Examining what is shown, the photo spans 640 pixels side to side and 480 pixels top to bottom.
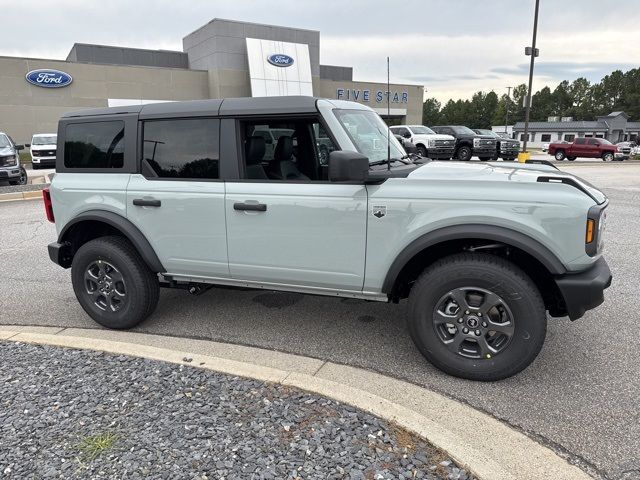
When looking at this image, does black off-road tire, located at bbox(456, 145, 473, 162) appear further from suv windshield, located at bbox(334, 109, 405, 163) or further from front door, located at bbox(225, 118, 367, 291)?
front door, located at bbox(225, 118, 367, 291)

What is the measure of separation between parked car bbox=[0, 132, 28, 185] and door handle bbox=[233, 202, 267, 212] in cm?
1379

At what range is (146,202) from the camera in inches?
151

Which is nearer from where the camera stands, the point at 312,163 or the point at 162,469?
the point at 162,469

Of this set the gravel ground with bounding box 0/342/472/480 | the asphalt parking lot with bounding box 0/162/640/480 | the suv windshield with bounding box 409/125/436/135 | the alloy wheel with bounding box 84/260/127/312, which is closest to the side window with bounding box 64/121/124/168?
the alloy wheel with bounding box 84/260/127/312

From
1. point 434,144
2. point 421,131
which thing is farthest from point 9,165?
point 421,131

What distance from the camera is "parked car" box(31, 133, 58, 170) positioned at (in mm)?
22797

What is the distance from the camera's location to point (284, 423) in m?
2.62

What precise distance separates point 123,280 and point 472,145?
21.5 m

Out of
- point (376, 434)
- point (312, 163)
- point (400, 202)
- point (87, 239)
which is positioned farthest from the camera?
point (87, 239)

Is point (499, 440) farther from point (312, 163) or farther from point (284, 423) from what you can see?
point (312, 163)

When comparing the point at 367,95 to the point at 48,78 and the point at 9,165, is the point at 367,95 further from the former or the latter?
the point at 9,165

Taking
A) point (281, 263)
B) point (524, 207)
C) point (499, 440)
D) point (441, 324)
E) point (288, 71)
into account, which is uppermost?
point (288, 71)

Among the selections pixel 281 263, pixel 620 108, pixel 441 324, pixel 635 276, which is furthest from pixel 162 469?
pixel 620 108

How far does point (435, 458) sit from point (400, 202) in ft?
5.12
